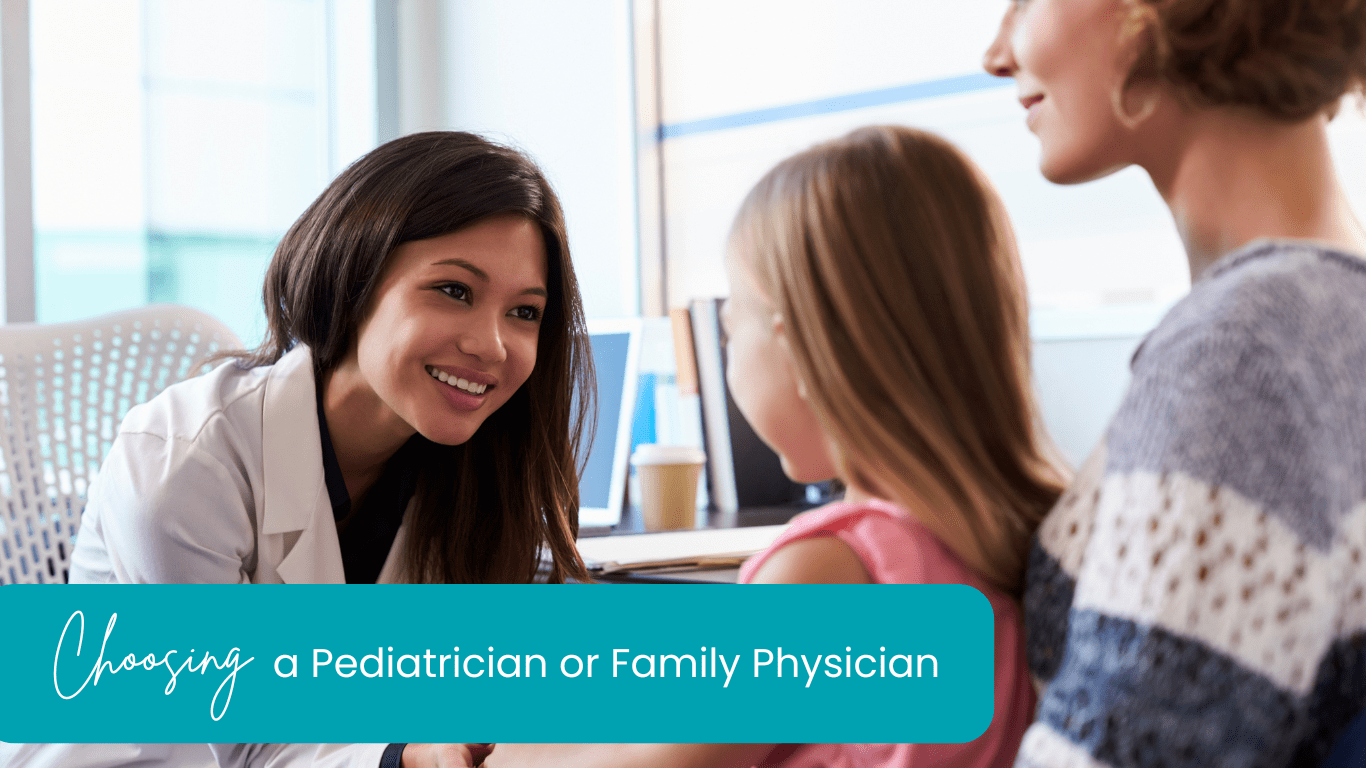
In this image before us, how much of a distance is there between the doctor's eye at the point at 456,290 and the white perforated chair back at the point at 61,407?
45 cm

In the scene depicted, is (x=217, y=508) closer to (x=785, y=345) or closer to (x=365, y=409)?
(x=365, y=409)

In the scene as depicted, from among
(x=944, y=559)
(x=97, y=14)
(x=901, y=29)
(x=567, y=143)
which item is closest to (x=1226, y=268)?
(x=944, y=559)

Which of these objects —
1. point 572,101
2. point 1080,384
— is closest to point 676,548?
point 1080,384

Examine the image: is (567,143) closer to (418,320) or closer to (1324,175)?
(418,320)

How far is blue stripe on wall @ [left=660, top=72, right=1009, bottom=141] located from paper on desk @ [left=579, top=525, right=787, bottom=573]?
1142 mm

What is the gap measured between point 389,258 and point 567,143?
1.71 meters

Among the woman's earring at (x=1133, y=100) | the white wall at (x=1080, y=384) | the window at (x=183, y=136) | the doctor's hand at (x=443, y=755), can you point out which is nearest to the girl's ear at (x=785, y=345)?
the woman's earring at (x=1133, y=100)

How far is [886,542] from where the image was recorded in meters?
0.62

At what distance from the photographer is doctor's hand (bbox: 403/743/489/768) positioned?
3.00ft

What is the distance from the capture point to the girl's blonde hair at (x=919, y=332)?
2.02 ft

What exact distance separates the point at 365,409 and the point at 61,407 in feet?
1.66

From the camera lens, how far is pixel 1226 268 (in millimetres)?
540

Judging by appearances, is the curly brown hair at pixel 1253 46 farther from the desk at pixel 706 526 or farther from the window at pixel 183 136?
the window at pixel 183 136

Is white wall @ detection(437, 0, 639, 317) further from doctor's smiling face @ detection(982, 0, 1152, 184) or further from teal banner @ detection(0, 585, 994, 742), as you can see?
doctor's smiling face @ detection(982, 0, 1152, 184)
